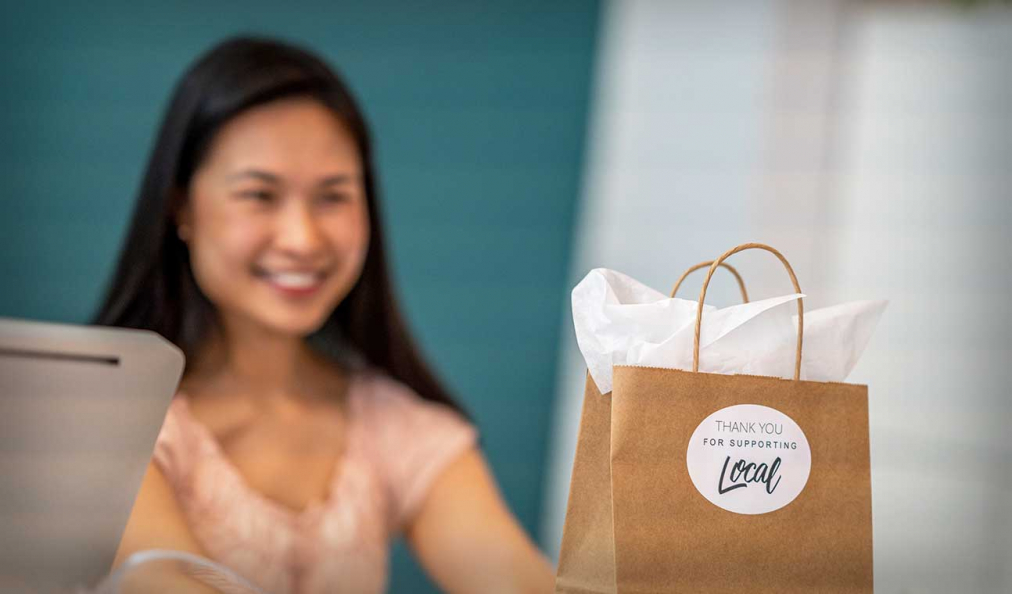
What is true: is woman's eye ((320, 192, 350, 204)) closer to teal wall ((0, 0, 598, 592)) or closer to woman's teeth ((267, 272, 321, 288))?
woman's teeth ((267, 272, 321, 288))

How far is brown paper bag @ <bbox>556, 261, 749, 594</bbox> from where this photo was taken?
2.53 feet

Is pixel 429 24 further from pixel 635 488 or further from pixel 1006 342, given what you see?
pixel 635 488

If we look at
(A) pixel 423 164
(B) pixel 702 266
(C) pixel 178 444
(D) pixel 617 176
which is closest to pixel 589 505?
(B) pixel 702 266

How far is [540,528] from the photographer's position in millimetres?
2691

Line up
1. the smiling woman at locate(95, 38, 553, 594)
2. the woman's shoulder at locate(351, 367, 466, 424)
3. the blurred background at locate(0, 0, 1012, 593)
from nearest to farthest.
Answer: the smiling woman at locate(95, 38, 553, 594), the woman's shoulder at locate(351, 367, 466, 424), the blurred background at locate(0, 0, 1012, 593)

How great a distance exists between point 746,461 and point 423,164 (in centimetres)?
215

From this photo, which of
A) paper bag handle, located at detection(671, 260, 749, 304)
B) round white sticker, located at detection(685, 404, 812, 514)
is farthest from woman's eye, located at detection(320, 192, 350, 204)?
round white sticker, located at detection(685, 404, 812, 514)

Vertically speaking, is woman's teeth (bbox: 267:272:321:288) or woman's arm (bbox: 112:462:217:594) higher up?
woman's teeth (bbox: 267:272:321:288)

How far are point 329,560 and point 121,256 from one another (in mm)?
550

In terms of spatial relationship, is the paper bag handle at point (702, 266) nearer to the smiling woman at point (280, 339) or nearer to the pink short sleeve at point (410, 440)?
the smiling woman at point (280, 339)

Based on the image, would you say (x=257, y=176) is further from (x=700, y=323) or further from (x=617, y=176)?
(x=617, y=176)

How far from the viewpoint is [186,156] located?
1.45 metres

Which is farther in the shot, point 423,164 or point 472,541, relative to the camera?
point 423,164

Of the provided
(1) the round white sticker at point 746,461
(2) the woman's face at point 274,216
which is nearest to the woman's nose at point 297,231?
(2) the woman's face at point 274,216
